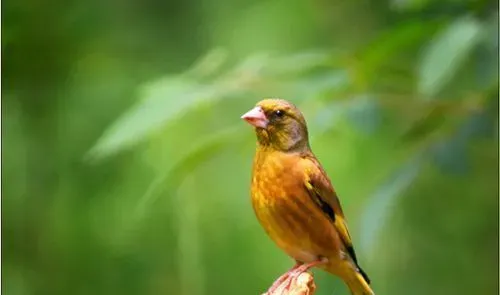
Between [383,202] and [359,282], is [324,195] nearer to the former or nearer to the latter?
A: [359,282]

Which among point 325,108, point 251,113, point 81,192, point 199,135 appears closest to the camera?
point 251,113

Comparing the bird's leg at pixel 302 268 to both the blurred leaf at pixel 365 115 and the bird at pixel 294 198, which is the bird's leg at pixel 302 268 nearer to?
the bird at pixel 294 198

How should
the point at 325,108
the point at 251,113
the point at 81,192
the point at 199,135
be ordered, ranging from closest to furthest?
the point at 251,113 → the point at 325,108 → the point at 199,135 → the point at 81,192

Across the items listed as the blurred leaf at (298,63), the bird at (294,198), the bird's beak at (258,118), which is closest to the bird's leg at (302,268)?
the bird at (294,198)

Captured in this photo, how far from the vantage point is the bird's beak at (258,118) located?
679 mm

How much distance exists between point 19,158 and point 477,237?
82cm

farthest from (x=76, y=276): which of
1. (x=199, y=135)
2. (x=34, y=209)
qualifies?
(x=199, y=135)

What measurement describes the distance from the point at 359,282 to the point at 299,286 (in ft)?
0.23

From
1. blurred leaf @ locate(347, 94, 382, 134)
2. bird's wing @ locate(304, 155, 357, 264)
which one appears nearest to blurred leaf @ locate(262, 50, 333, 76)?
blurred leaf @ locate(347, 94, 382, 134)

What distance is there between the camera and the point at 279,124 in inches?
27.2

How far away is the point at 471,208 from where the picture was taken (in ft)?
5.71

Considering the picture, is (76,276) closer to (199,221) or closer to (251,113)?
(199,221)

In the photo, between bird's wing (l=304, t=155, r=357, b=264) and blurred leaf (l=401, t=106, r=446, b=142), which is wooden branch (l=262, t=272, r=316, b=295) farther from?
blurred leaf (l=401, t=106, r=446, b=142)

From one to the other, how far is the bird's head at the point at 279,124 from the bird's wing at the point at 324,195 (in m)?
0.02
